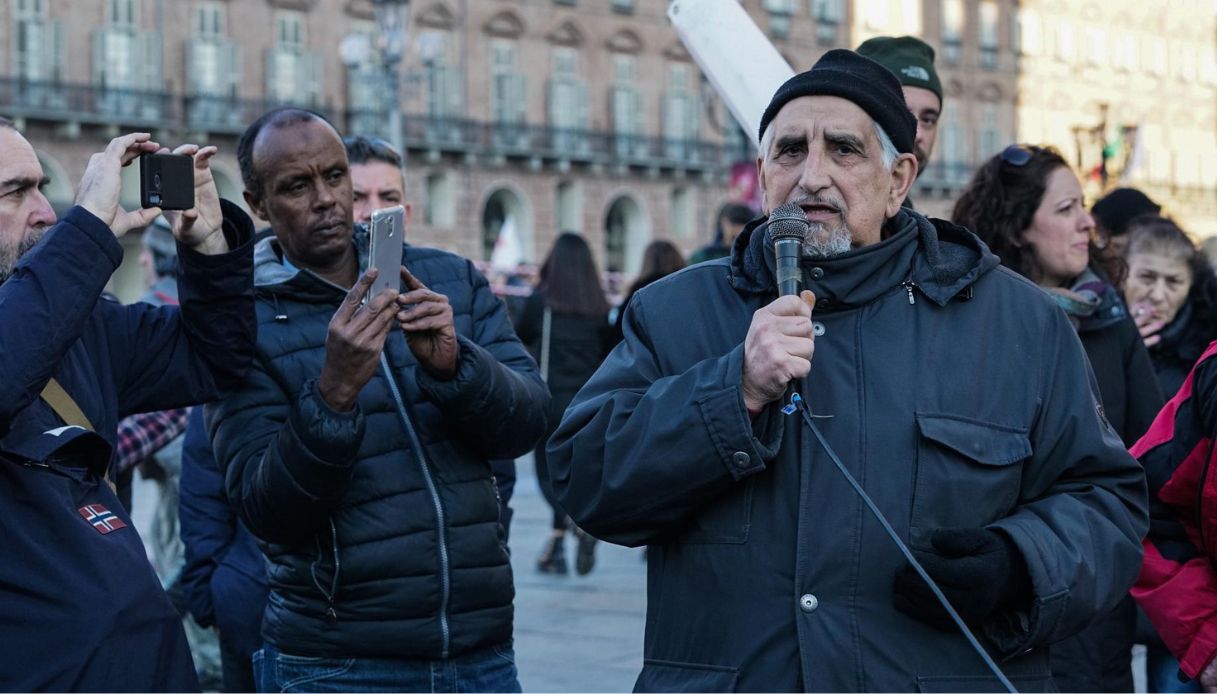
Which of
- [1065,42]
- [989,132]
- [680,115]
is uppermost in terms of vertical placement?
[1065,42]

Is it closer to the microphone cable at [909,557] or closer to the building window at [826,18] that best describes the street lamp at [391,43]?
the microphone cable at [909,557]

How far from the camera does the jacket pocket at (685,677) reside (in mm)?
2328

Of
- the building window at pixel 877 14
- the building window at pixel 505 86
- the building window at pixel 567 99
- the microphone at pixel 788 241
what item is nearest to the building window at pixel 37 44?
the building window at pixel 505 86

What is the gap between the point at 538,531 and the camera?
434 inches

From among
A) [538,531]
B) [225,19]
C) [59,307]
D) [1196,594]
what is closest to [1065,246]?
[1196,594]

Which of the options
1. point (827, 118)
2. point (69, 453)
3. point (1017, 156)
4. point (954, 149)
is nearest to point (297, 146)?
point (69, 453)

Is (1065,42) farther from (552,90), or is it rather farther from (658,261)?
(658,261)

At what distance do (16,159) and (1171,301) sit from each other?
11.2ft

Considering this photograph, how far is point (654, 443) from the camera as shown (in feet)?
7.65

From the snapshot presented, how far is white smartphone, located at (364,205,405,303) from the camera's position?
116 inches

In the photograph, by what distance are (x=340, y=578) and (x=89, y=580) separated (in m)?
0.68

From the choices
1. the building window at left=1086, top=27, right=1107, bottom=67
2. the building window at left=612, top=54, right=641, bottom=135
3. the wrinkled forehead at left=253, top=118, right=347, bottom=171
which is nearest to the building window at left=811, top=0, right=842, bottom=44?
the building window at left=612, top=54, right=641, bottom=135

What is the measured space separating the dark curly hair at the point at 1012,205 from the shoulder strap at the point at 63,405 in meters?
2.23

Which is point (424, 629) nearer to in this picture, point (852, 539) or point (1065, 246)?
point (852, 539)
